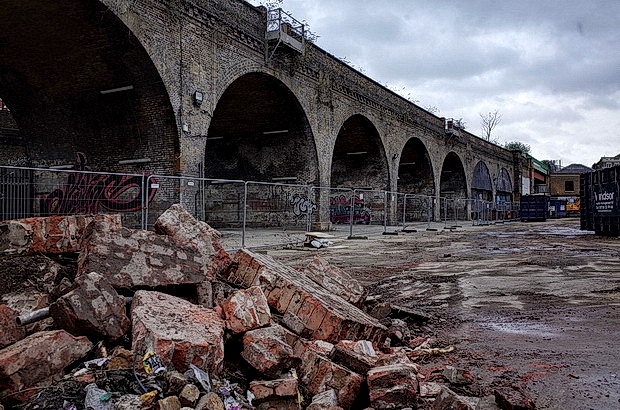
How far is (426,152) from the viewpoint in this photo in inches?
1217

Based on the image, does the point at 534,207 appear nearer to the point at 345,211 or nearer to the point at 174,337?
the point at 345,211

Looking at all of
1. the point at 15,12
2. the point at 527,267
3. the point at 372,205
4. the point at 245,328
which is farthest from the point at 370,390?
the point at 372,205

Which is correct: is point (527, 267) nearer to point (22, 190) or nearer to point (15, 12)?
point (22, 190)

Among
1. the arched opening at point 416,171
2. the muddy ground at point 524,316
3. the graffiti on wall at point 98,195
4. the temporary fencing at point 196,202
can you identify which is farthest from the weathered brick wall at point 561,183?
the graffiti on wall at point 98,195

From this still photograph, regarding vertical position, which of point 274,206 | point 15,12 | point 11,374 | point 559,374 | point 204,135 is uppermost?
point 15,12

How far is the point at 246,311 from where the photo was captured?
3.00 m

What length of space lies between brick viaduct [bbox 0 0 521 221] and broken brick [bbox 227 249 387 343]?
899cm

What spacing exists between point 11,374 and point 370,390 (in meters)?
1.81

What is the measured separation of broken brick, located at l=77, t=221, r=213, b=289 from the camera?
3.25 m

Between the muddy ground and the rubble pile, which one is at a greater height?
the rubble pile

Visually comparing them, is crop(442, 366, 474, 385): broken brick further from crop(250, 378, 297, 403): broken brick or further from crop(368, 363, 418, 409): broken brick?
crop(250, 378, 297, 403): broken brick

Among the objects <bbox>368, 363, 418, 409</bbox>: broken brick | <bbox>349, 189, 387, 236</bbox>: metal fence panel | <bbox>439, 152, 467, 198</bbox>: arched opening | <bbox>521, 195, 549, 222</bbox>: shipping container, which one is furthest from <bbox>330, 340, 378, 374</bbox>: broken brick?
<bbox>521, 195, 549, 222</bbox>: shipping container

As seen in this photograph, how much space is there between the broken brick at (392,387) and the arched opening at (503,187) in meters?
45.8

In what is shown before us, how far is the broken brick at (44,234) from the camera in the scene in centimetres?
366
